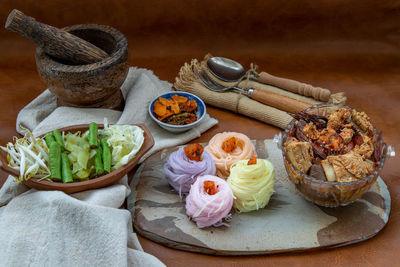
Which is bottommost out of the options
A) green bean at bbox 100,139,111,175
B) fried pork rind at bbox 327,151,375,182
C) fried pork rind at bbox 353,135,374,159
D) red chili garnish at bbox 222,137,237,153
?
green bean at bbox 100,139,111,175

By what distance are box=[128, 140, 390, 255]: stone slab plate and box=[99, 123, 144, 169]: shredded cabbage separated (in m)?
0.18

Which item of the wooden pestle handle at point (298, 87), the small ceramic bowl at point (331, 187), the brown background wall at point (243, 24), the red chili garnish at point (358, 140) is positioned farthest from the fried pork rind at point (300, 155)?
the brown background wall at point (243, 24)

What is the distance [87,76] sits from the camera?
1.94 metres

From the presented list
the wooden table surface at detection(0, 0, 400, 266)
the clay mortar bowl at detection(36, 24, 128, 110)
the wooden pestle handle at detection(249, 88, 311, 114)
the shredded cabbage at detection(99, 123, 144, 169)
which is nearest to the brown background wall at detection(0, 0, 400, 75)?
the wooden table surface at detection(0, 0, 400, 266)

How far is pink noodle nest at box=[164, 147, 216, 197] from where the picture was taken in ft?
5.77

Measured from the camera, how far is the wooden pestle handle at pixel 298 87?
223 cm

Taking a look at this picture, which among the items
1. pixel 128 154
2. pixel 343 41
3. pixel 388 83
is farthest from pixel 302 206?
pixel 343 41

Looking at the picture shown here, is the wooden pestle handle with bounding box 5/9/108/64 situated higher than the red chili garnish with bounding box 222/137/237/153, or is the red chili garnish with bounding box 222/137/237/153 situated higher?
the wooden pestle handle with bounding box 5/9/108/64

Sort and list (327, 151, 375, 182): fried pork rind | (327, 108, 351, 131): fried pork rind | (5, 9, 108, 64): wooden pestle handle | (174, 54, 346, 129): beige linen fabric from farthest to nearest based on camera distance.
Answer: (174, 54, 346, 129): beige linen fabric < (5, 9, 108, 64): wooden pestle handle < (327, 108, 351, 131): fried pork rind < (327, 151, 375, 182): fried pork rind

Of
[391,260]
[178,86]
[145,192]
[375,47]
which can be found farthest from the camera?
[375,47]

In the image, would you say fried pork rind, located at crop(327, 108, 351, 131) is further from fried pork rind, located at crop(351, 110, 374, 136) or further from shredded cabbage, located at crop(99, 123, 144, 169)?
shredded cabbage, located at crop(99, 123, 144, 169)

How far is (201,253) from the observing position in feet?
5.39

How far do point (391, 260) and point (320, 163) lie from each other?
1.33 feet

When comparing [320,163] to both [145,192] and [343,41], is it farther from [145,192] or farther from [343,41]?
[343,41]
